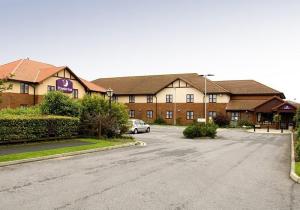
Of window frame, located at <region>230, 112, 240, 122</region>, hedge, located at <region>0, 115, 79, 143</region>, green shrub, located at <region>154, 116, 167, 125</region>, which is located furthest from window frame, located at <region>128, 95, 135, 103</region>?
hedge, located at <region>0, 115, 79, 143</region>

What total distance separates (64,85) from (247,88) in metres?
31.2

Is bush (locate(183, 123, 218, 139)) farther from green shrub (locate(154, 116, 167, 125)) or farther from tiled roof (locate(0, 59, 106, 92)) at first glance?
green shrub (locate(154, 116, 167, 125))

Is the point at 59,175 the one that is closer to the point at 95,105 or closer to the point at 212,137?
the point at 95,105

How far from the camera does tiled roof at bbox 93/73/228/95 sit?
57.7m

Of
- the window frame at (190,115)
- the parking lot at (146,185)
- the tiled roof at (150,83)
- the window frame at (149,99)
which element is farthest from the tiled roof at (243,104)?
the parking lot at (146,185)

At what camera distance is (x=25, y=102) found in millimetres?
41125

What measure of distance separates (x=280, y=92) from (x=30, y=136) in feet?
148

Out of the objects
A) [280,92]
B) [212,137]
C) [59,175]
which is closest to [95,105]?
[212,137]

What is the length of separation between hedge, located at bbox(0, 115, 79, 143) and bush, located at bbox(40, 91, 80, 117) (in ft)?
4.50

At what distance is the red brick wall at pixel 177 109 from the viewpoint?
185 feet

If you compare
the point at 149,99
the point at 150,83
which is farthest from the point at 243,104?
the point at 150,83

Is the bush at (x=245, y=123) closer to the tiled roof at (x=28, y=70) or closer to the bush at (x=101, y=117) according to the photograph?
the tiled roof at (x=28, y=70)

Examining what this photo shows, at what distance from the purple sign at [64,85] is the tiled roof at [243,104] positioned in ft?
82.0

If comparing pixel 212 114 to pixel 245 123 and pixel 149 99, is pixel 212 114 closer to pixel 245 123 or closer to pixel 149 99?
pixel 245 123
